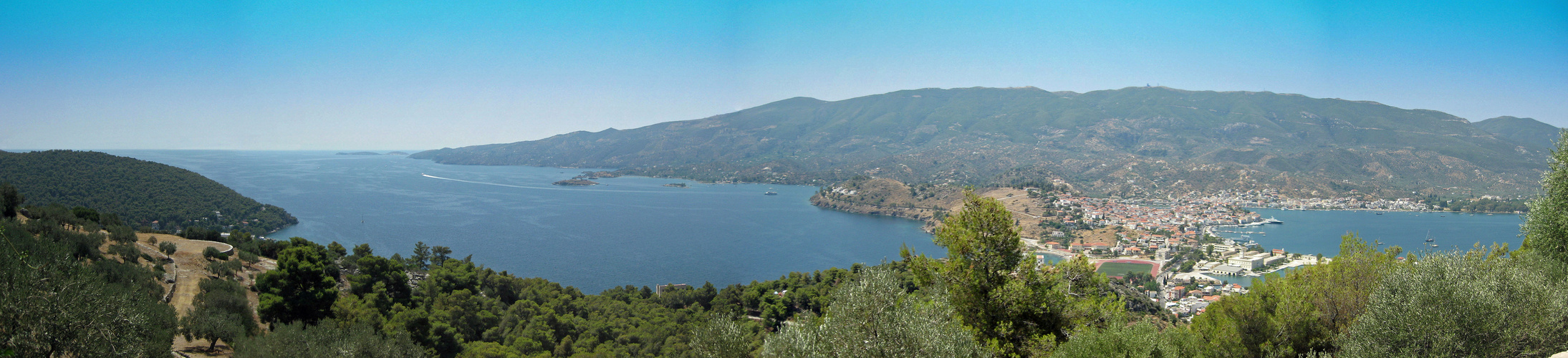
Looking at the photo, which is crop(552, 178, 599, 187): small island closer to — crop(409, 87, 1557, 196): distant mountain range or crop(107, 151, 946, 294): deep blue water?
crop(107, 151, 946, 294): deep blue water

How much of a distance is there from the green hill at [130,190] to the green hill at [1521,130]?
171211 mm

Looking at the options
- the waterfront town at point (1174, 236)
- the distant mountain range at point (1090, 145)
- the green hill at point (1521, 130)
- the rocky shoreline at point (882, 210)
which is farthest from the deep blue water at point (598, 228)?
the green hill at point (1521, 130)

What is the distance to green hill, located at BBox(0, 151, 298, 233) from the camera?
31938mm

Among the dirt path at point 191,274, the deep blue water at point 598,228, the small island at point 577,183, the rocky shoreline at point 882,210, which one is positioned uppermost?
the dirt path at point 191,274

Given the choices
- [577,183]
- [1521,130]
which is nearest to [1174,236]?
[577,183]

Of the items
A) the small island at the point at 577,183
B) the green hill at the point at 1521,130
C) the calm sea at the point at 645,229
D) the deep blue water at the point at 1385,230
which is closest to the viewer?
the calm sea at the point at 645,229

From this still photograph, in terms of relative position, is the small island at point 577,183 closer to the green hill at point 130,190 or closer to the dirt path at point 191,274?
the green hill at point 130,190

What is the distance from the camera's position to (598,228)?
50719mm

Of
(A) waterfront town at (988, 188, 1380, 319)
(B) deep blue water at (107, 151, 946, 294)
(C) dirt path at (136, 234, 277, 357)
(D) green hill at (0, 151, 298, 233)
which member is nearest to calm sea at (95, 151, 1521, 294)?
(B) deep blue water at (107, 151, 946, 294)

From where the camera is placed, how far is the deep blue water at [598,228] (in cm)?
3762

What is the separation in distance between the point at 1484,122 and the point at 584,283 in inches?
7665

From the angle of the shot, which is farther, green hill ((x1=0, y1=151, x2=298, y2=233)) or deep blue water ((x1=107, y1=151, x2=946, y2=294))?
deep blue water ((x1=107, y1=151, x2=946, y2=294))

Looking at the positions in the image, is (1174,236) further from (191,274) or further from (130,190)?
(130,190)

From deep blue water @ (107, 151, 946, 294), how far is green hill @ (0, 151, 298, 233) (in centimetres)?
350
